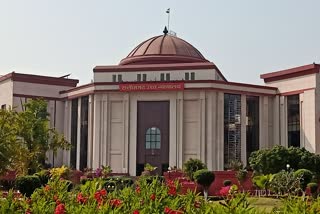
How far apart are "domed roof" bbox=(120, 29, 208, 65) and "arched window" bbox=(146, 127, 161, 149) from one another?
6167mm

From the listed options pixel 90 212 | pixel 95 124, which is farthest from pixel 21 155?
pixel 90 212

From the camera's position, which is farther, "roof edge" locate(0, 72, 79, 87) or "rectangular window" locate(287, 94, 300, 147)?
"roof edge" locate(0, 72, 79, 87)

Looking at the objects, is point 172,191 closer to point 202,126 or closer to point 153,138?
point 202,126

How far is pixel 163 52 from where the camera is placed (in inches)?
1839

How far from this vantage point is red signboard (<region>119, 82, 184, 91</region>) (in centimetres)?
4209

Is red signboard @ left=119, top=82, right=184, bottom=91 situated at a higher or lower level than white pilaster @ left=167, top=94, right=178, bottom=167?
higher

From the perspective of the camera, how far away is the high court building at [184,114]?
138ft

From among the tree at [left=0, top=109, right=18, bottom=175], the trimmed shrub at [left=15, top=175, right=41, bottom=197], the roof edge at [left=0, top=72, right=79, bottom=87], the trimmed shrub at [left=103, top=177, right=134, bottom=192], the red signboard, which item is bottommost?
the trimmed shrub at [left=15, top=175, right=41, bottom=197]

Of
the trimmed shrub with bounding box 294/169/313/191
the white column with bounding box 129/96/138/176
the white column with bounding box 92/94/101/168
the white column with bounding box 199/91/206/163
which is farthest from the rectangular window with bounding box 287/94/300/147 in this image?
the trimmed shrub with bounding box 294/169/313/191

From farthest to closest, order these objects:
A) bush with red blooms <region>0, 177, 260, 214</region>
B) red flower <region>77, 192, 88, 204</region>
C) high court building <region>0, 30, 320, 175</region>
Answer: high court building <region>0, 30, 320, 175</region> < red flower <region>77, 192, 88, 204</region> < bush with red blooms <region>0, 177, 260, 214</region>

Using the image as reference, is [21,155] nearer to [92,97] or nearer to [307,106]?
[92,97]

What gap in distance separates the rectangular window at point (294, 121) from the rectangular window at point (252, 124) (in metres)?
Answer: 2.50

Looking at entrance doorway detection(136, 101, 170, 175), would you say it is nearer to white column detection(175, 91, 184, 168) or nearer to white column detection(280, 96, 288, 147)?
white column detection(175, 91, 184, 168)

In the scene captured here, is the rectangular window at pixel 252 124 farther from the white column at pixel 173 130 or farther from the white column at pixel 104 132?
the white column at pixel 104 132
